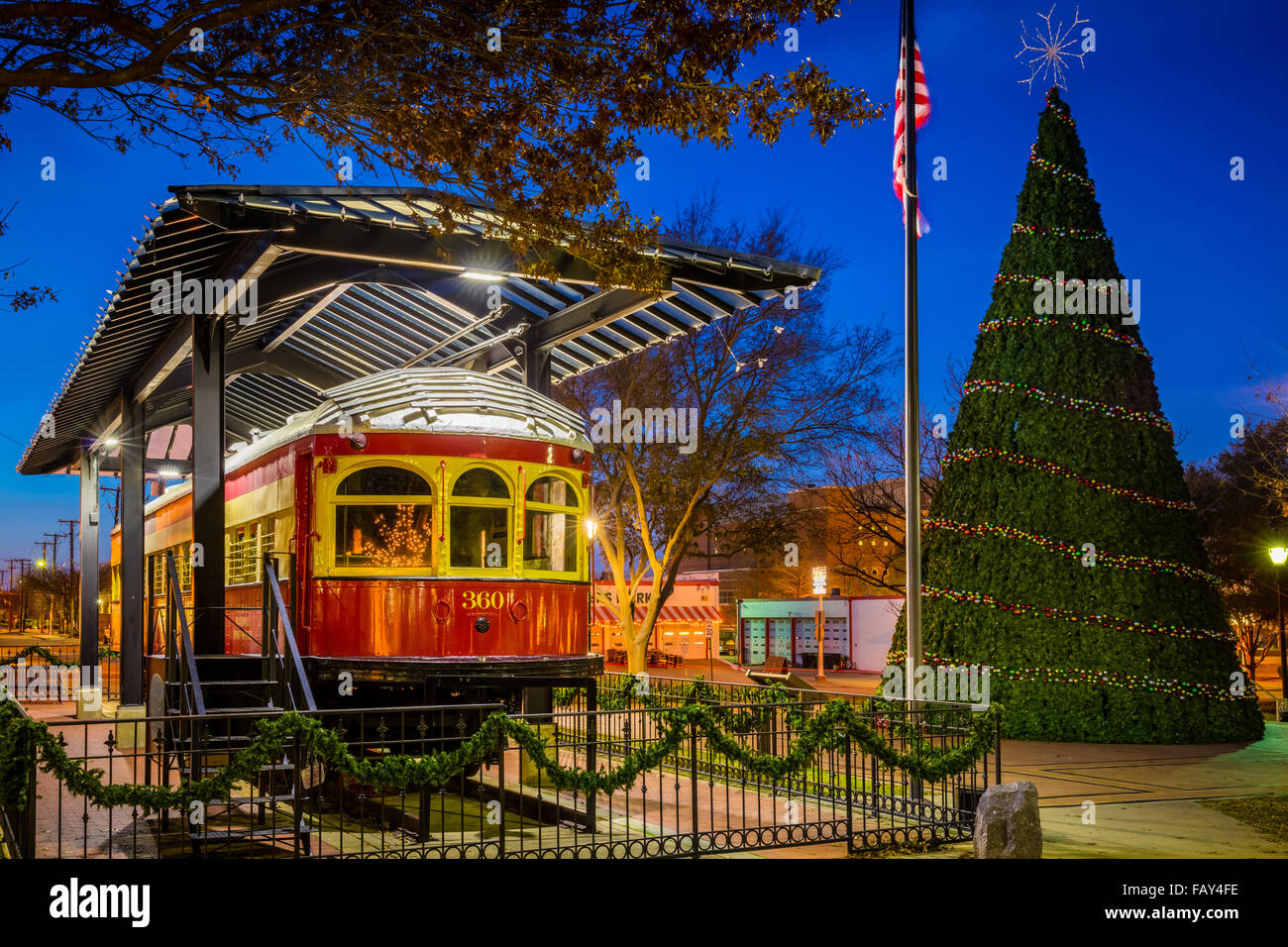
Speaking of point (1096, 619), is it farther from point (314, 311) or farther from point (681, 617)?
point (681, 617)

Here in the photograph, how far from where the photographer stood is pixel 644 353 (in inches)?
1148

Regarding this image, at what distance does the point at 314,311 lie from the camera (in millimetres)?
16484

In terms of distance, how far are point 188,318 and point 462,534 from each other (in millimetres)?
4713

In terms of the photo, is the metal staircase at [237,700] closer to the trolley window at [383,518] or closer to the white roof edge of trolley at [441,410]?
the trolley window at [383,518]

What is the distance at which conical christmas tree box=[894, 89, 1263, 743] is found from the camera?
18.8 metres

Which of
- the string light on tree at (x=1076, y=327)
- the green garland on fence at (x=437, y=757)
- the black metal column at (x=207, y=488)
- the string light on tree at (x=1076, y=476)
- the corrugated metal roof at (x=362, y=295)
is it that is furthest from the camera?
the string light on tree at (x=1076, y=327)

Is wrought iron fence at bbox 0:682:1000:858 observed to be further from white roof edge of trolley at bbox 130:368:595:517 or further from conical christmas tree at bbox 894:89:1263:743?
conical christmas tree at bbox 894:89:1263:743

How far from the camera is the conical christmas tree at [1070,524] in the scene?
1880 centimetres

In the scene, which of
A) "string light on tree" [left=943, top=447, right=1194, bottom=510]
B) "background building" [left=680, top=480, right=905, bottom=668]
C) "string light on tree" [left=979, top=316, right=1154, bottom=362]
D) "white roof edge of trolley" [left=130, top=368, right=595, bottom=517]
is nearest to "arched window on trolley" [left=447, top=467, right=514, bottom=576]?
"white roof edge of trolley" [left=130, top=368, right=595, bottom=517]

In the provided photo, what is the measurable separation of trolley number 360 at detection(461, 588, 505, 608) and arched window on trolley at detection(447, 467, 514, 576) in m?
0.22

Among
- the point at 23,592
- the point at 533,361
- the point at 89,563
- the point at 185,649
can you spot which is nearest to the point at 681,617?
the point at 89,563

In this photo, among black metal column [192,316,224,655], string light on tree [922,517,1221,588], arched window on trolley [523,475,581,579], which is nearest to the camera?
arched window on trolley [523,475,581,579]

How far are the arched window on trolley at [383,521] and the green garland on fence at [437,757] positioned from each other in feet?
8.18

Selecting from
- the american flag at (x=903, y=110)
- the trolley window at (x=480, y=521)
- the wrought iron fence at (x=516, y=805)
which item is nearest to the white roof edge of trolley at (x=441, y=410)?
the trolley window at (x=480, y=521)
